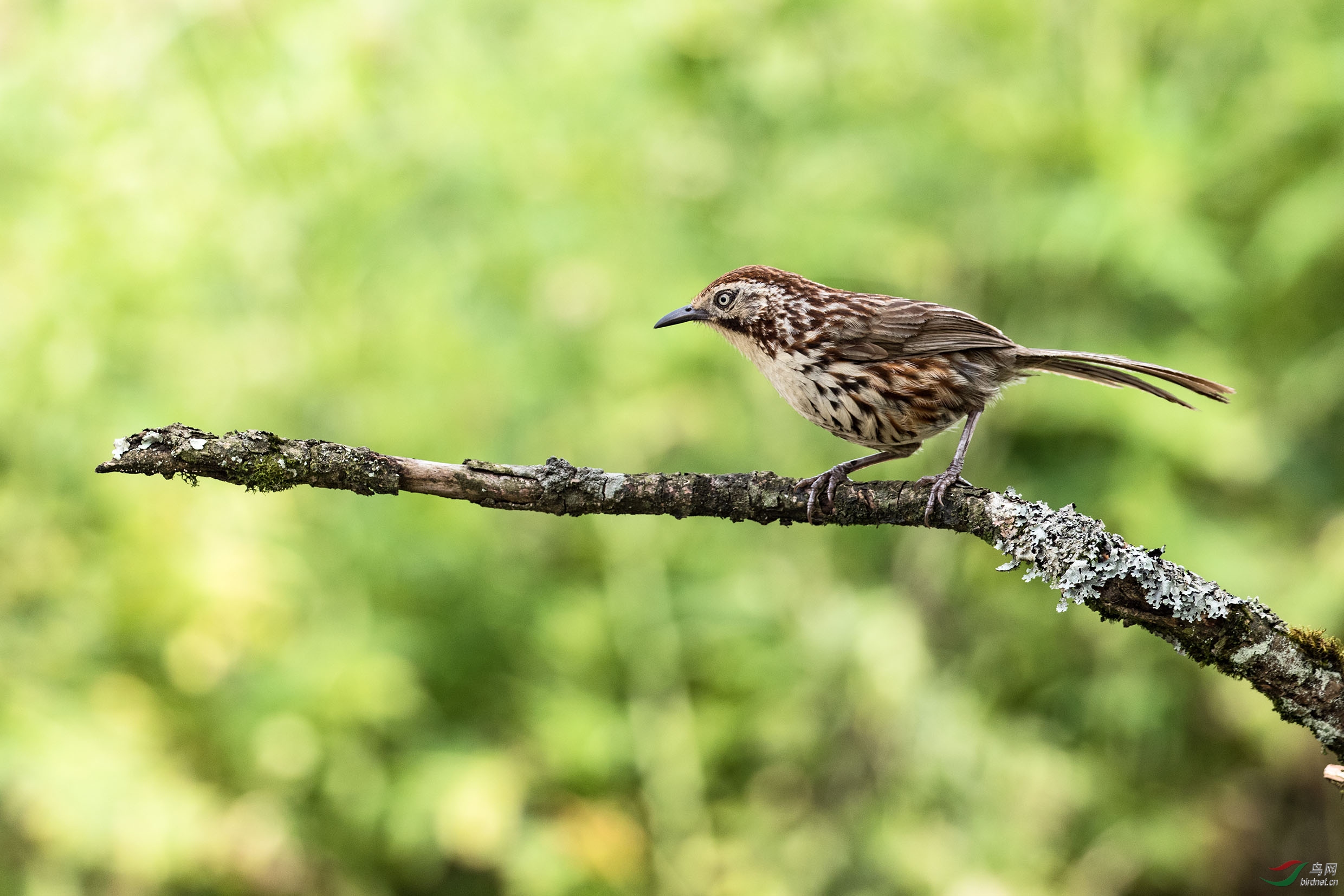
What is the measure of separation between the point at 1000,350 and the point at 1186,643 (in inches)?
60.7

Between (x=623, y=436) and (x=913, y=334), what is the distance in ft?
8.23

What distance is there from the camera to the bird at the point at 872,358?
129 inches

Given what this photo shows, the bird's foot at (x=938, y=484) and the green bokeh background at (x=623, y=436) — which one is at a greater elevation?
the green bokeh background at (x=623, y=436)

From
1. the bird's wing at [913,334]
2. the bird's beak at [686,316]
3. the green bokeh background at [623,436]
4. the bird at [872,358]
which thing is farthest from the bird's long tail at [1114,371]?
the green bokeh background at [623,436]

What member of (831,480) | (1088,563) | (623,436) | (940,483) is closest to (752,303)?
(831,480)

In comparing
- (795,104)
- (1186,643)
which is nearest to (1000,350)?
(1186,643)

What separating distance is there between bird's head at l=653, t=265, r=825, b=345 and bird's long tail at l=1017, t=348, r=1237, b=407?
0.75 metres

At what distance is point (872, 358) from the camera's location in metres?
3.42

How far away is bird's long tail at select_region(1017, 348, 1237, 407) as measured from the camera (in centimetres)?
256

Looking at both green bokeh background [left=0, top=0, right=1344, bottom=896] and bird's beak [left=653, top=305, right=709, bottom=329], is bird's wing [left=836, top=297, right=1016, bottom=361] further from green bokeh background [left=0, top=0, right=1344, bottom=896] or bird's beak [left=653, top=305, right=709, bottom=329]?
green bokeh background [left=0, top=0, right=1344, bottom=896]

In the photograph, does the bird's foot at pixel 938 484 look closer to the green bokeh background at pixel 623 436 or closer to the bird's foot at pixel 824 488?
the bird's foot at pixel 824 488

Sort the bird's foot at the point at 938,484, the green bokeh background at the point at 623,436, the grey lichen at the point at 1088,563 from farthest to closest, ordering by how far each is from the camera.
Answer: the green bokeh background at the point at 623,436, the bird's foot at the point at 938,484, the grey lichen at the point at 1088,563

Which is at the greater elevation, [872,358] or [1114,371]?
[872,358]

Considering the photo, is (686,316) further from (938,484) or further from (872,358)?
(938,484)
